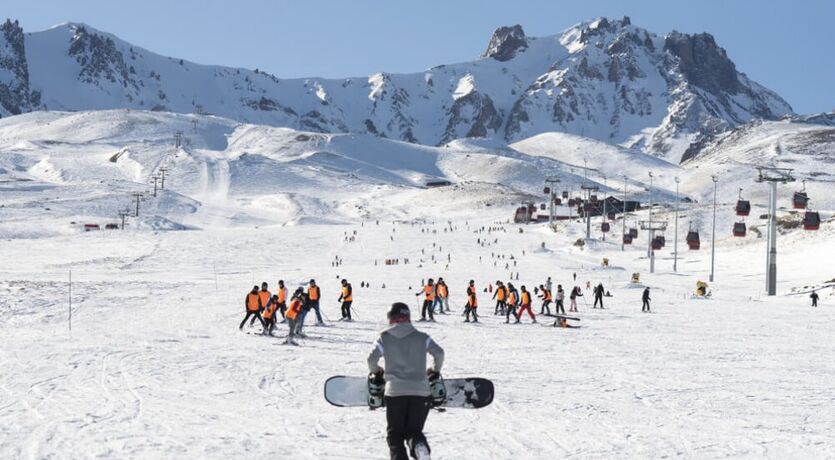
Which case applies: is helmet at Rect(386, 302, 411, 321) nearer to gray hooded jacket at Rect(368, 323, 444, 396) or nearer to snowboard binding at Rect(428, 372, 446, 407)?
gray hooded jacket at Rect(368, 323, 444, 396)

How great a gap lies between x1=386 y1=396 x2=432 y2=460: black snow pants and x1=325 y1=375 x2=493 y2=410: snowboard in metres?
0.56

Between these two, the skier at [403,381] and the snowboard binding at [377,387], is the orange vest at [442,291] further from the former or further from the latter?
the skier at [403,381]

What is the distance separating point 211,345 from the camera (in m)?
18.4

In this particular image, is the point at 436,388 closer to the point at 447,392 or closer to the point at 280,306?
the point at 447,392

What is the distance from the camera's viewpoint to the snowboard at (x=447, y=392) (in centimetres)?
774

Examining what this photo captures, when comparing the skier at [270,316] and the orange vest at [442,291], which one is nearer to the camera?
the skier at [270,316]

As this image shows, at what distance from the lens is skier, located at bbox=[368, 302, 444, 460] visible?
7105 mm

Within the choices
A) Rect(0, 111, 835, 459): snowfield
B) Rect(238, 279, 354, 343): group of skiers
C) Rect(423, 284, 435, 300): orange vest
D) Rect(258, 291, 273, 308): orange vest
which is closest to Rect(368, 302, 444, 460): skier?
Rect(0, 111, 835, 459): snowfield

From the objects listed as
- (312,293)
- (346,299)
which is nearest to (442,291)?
(346,299)

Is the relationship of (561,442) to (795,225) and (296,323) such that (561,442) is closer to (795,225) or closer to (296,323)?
(296,323)

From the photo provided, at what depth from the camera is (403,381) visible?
7102mm

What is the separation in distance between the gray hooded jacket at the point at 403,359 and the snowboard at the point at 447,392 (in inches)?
23.9

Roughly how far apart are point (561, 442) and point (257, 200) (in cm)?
13612

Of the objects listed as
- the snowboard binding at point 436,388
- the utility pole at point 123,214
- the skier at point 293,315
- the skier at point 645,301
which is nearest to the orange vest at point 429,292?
the skier at point 293,315
